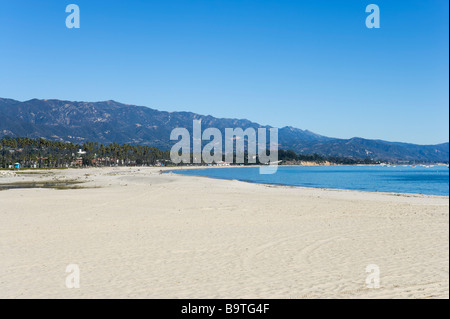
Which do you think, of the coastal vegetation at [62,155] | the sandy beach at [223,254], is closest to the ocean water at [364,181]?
the sandy beach at [223,254]

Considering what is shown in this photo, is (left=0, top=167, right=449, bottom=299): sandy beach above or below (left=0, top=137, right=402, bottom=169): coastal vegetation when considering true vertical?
below

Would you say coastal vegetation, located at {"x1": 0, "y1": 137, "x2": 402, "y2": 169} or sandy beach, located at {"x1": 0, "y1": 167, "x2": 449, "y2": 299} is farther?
coastal vegetation, located at {"x1": 0, "y1": 137, "x2": 402, "y2": 169}

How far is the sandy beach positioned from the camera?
7.95 meters

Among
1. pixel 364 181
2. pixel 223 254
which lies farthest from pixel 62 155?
pixel 223 254

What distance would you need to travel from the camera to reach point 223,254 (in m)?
11.3

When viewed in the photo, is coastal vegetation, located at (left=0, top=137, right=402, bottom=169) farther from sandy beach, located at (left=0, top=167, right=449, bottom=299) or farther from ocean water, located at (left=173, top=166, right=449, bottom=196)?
sandy beach, located at (left=0, top=167, right=449, bottom=299)

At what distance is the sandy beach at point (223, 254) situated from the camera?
795 centimetres

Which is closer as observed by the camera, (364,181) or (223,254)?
(223,254)

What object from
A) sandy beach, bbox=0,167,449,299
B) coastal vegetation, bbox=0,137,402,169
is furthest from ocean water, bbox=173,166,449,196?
coastal vegetation, bbox=0,137,402,169

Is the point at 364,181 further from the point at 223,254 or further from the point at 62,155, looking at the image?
the point at 62,155

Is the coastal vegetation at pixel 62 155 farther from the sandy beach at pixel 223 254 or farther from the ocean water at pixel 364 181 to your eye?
the sandy beach at pixel 223 254
